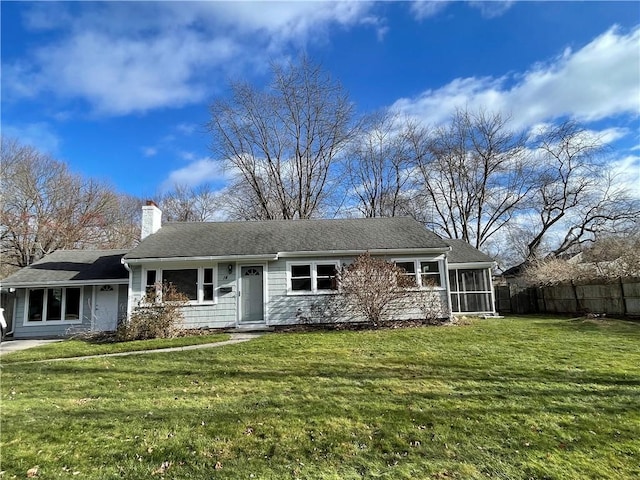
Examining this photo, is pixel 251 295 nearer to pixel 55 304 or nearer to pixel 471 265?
pixel 55 304

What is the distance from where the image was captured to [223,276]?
14344mm

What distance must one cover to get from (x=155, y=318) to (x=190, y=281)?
2.06 metres

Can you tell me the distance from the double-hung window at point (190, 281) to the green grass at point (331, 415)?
5.00 meters

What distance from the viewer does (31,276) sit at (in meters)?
15.2

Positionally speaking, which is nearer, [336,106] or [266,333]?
[266,333]

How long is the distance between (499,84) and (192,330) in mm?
17372

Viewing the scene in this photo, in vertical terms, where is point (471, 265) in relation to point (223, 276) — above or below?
above

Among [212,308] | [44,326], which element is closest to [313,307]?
[212,308]

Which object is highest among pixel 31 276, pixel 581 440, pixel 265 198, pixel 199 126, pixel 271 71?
pixel 271 71

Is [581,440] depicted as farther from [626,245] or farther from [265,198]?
[265,198]

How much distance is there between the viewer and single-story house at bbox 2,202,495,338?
46.3ft

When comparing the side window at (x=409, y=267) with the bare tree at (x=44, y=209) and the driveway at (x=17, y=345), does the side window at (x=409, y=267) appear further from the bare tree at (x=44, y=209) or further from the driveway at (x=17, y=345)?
the bare tree at (x=44, y=209)

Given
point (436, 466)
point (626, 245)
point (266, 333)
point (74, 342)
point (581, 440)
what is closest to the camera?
point (436, 466)

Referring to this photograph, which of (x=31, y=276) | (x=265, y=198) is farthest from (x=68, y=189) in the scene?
(x=31, y=276)
